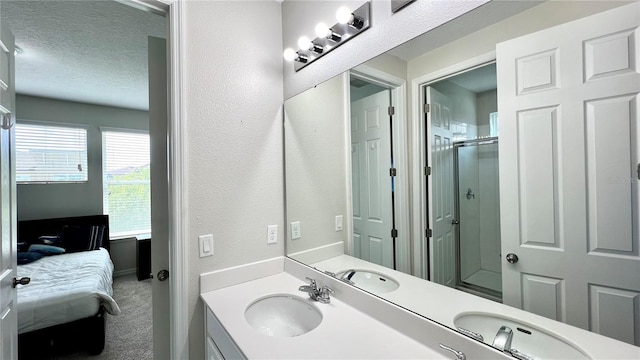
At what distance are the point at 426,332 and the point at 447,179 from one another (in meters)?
0.52

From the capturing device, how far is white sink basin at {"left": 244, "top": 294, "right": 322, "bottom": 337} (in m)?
1.25

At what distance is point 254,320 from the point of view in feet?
4.16

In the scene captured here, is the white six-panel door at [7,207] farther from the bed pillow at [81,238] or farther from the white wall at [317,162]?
the bed pillow at [81,238]

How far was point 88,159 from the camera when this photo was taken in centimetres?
397

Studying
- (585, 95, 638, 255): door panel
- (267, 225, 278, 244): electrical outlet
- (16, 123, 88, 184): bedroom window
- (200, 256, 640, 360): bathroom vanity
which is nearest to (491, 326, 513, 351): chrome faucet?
(200, 256, 640, 360): bathroom vanity

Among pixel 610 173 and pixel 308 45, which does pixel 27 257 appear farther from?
pixel 610 173

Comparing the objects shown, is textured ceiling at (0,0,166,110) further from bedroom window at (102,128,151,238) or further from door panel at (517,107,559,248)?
door panel at (517,107,559,248)

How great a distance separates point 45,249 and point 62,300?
5.32ft

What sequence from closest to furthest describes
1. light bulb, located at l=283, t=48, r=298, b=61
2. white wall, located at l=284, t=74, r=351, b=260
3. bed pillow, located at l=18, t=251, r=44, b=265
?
1. white wall, located at l=284, t=74, r=351, b=260
2. light bulb, located at l=283, t=48, r=298, b=61
3. bed pillow, located at l=18, t=251, r=44, b=265

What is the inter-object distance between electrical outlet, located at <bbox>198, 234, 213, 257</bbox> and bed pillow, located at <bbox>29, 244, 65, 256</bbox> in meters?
3.23

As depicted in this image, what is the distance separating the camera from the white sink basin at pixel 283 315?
1248mm

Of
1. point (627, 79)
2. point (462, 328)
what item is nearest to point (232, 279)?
point (462, 328)

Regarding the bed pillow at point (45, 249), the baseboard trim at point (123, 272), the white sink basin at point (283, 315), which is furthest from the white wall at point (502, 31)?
the baseboard trim at point (123, 272)

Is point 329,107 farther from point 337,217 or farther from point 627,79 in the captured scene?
point 627,79
